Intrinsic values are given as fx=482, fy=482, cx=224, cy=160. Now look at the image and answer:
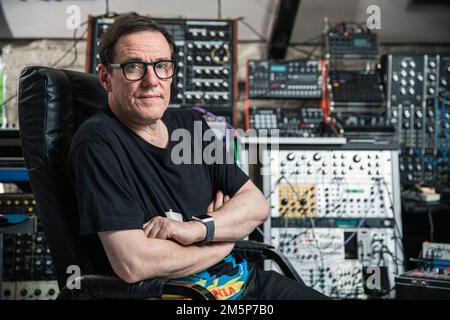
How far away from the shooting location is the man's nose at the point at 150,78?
58.0 inches

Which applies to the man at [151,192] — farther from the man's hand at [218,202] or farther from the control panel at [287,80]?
the control panel at [287,80]

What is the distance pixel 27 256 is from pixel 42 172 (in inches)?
71.2

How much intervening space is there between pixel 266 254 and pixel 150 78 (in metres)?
0.69

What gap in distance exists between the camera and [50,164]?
1.30 metres

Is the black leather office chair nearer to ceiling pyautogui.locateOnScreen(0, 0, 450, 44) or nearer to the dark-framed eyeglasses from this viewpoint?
the dark-framed eyeglasses

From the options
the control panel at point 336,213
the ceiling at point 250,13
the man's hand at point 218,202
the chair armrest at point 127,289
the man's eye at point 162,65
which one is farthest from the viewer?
the ceiling at point 250,13

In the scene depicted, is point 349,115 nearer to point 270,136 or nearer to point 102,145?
point 270,136

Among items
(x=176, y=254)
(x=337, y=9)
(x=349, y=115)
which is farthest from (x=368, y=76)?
→ (x=176, y=254)

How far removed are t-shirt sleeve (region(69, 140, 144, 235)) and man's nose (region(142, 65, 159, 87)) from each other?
0.26m

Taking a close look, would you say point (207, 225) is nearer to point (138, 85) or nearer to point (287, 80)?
point (138, 85)

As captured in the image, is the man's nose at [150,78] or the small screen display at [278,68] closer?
the man's nose at [150,78]

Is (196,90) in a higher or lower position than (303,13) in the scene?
lower

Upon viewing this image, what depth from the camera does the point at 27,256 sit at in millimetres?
2879

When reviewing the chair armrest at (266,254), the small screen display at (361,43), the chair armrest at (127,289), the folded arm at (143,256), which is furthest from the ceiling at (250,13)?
the chair armrest at (127,289)
